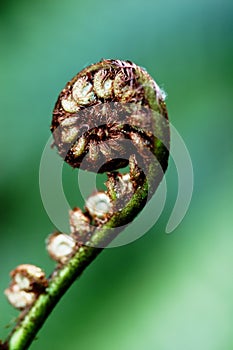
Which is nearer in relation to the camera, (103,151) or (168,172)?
(103,151)

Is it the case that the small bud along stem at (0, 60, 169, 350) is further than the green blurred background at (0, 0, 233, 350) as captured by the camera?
No

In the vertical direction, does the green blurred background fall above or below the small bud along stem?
above

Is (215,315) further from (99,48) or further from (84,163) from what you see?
(99,48)

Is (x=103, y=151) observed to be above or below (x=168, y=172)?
Result: below

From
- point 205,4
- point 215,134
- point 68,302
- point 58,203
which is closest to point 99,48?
point 205,4
